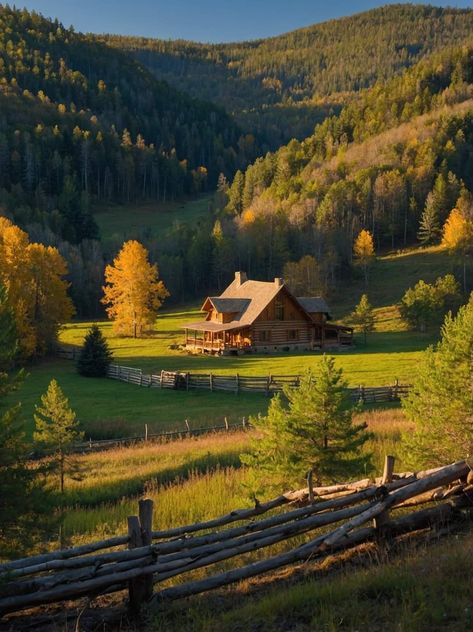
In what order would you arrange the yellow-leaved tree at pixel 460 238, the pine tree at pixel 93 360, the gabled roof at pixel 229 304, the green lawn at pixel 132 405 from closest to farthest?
1. the green lawn at pixel 132 405
2. the pine tree at pixel 93 360
3. the gabled roof at pixel 229 304
4. the yellow-leaved tree at pixel 460 238

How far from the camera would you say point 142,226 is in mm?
130875

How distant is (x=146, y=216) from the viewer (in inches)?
5689

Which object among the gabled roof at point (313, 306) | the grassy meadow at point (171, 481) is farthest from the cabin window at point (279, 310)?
the grassy meadow at point (171, 481)

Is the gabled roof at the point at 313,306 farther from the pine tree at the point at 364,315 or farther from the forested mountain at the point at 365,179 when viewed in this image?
the forested mountain at the point at 365,179

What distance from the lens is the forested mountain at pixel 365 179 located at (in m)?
95.2

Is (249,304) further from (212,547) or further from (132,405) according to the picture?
(212,547)

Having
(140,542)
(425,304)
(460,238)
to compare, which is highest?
(460,238)

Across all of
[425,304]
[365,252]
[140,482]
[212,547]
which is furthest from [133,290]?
[212,547]

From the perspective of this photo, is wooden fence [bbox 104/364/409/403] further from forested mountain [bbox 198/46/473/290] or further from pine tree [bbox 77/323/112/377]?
forested mountain [bbox 198/46/473/290]

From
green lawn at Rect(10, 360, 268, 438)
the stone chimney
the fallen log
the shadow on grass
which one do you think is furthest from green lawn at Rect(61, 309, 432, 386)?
the fallen log

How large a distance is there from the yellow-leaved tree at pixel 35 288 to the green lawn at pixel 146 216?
58332 millimetres

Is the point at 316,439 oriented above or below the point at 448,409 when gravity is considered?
below

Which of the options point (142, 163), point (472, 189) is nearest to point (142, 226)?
point (142, 163)

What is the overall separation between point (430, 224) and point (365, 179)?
1929 cm
